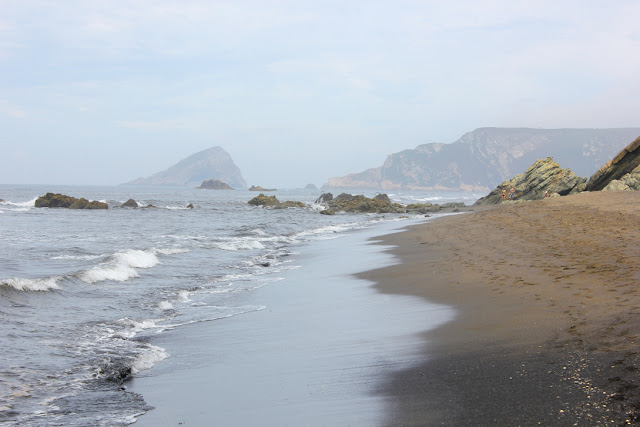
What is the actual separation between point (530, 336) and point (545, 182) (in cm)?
3482

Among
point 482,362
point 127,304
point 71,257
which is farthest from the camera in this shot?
point 71,257

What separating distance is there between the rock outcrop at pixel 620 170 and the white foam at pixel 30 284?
24.8 meters

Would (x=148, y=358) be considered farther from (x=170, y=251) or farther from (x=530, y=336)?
(x=170, y=251)

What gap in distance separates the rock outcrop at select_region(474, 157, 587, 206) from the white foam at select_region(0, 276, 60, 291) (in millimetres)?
29946

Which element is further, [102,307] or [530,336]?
[102,307]

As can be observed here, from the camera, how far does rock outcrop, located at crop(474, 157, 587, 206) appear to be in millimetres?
33406

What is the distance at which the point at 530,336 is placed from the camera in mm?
5637

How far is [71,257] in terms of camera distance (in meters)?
16.5

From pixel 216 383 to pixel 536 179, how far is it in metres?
37.9

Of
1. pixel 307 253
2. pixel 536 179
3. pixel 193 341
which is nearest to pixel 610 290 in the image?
pixel 193 341

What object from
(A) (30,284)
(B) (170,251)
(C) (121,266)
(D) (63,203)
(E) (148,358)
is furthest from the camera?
(D) (63,203)

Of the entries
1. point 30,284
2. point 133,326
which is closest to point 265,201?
point 30,284

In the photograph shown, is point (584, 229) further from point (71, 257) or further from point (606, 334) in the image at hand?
point (71, 257)

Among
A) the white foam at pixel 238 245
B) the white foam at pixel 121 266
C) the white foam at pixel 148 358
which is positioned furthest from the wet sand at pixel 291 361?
the white foam at pixel 238 245
